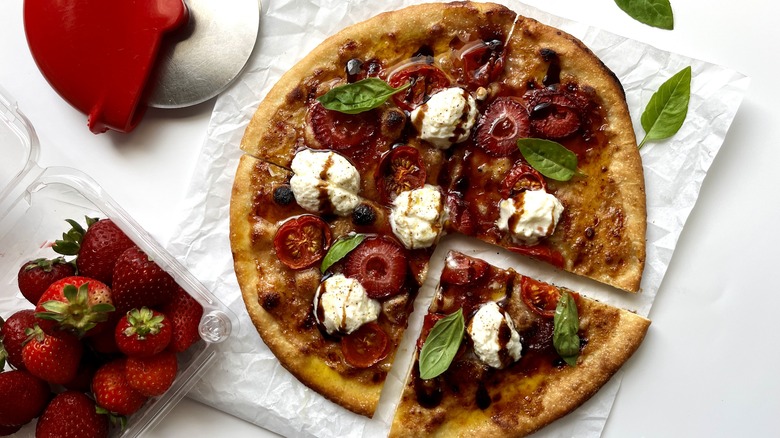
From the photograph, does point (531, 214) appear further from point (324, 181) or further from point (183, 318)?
point (183, 318)

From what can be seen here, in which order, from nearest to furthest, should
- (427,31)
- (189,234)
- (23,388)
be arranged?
(23,388)
(427,31)
(189,234)

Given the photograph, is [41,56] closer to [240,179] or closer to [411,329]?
[240,179]

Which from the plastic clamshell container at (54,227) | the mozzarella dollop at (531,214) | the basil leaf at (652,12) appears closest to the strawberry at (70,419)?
the plastic clamshell container at (54,227)

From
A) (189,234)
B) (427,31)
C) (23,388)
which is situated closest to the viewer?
(23,388)

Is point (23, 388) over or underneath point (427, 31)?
underneath

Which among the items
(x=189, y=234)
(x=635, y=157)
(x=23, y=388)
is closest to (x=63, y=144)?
(x=189, y=234)

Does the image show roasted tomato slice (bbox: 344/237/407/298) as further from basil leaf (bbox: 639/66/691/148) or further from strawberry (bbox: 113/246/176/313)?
basil leaf (bbox: 639/66/691/148)
